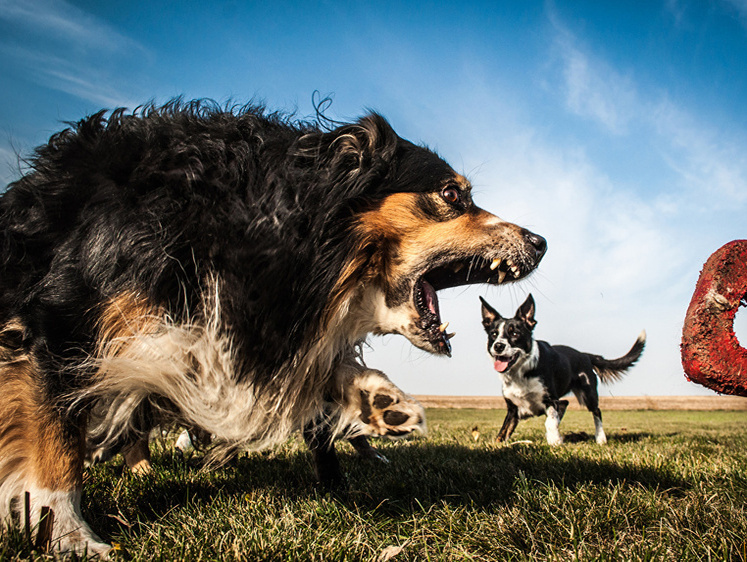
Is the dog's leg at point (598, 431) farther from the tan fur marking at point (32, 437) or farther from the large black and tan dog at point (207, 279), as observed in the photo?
the tan fur marking at point (32, 437)

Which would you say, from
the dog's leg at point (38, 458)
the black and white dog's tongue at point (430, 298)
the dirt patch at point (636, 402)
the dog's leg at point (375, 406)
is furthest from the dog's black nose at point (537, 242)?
the dirt patch at point (636, 402)

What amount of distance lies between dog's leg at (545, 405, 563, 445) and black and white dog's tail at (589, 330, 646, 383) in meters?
2.39

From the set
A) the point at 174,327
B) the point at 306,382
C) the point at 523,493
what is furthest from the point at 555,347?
the point at 174,327

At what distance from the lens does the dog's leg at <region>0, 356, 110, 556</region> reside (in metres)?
2.30

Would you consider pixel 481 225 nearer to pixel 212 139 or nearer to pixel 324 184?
pixel 324 184

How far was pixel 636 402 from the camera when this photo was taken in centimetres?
1593

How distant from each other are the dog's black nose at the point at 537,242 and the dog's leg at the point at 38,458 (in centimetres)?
254

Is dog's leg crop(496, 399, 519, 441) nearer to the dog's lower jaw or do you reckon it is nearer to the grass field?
the grass field

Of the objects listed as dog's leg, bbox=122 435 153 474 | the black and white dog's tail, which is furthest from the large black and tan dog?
the black and white dog's tail

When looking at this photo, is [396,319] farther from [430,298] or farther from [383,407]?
[383,407]

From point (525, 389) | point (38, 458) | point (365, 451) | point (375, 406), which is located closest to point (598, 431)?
point (525, 389)

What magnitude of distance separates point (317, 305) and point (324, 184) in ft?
1.97

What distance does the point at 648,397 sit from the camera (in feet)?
53.3

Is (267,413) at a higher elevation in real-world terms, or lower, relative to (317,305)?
lower
